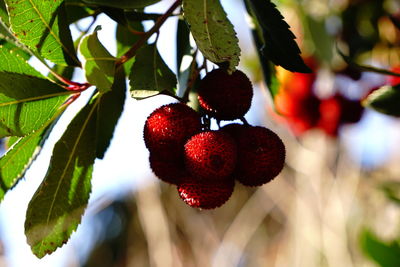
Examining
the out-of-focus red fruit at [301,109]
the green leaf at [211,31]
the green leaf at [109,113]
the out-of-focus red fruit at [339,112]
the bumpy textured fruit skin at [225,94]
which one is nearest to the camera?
the green leaf at [211,31]

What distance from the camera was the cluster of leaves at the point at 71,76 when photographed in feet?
2.48

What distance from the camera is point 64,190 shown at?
34.7 inches

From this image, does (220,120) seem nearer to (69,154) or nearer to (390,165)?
(69,154)

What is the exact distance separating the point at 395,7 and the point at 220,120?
120 centimetres

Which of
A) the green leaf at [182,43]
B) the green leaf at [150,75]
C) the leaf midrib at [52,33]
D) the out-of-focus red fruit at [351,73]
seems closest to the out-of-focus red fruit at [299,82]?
the out-of-focus red fruit at [351,73]

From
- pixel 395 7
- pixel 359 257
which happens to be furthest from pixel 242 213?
pixel 395 7

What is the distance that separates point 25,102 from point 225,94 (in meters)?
0.29

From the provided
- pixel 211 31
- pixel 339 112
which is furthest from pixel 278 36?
pixel 339 112

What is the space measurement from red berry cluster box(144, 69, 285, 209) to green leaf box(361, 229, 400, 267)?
48cm

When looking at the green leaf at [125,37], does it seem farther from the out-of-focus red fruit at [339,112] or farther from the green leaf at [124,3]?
the out-of-focus red fruit at [339,112]

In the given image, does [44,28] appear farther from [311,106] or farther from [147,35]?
[311,106]

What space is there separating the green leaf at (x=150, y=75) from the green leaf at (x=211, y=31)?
0.12 meters

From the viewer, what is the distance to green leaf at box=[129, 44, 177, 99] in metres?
0.83

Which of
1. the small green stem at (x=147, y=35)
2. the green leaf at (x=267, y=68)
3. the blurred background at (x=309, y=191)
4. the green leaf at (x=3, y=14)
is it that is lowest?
the blurred background at (x=309, y=191)
